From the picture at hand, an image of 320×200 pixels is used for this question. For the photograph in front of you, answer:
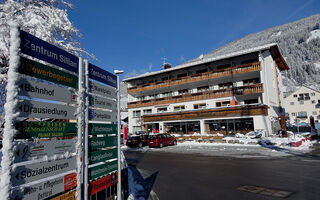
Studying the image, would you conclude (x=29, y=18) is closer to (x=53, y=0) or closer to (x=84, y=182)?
(x=53, y=0)

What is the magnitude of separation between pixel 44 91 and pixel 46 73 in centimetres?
32

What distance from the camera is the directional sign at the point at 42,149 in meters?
2.81

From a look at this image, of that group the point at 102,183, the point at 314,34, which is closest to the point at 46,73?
the point at 102,183

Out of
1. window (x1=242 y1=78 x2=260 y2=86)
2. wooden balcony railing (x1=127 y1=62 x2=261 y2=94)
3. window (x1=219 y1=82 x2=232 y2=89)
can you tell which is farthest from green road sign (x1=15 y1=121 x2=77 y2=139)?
window (x1=219 y1=82 x2=232 y2=89)

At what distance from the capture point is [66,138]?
379 cm

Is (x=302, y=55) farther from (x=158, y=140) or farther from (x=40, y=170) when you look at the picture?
(x=40, y=170)

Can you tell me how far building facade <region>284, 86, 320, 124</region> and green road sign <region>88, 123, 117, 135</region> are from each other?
2661 inches

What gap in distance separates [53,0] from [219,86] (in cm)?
2829

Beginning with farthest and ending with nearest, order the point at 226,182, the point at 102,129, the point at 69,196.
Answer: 1. the point at 226,182
2. the point at 102,129
3. the point at 69,196

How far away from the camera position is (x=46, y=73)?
134 inches

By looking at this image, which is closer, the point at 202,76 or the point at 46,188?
the point at 46,188

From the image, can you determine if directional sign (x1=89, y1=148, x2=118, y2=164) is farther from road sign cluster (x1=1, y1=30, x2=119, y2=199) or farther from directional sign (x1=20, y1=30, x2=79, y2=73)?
directional sign (x1=20, y1=30, x2=79, y2=73)

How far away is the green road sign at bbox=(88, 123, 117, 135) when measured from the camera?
4.45 metres

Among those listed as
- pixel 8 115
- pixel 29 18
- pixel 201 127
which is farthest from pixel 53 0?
pixel 201 127
